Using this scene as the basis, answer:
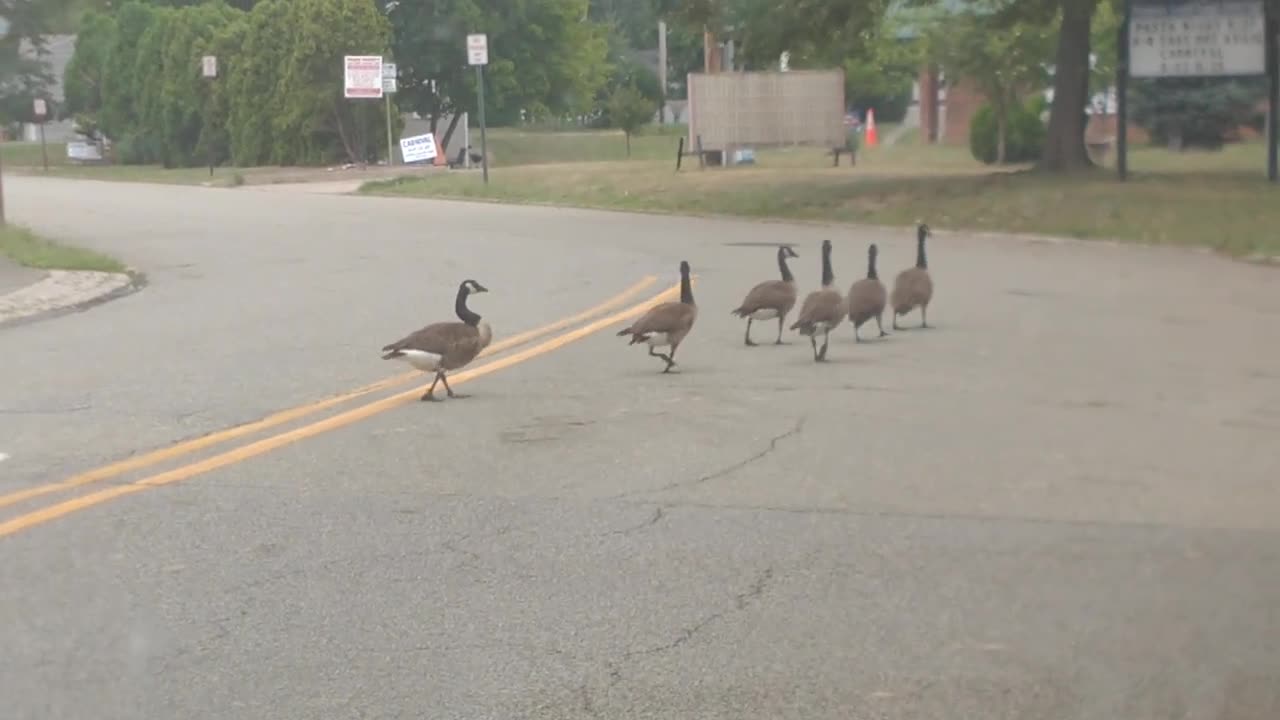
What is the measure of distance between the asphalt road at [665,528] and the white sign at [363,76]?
31.1m

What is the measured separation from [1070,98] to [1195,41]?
273 cm

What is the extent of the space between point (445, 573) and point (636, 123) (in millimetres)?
51471

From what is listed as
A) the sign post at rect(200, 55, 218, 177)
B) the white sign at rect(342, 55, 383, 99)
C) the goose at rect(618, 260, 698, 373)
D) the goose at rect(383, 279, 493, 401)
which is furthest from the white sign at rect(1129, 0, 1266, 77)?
the sign post at rect(200, 55, 218, 177)

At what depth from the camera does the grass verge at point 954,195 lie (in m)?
23.1

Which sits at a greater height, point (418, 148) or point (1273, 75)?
point (1273, 75)

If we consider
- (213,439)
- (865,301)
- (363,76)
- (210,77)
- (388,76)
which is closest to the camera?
(213,439)

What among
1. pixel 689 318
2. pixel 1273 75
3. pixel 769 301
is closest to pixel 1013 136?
pixel 1273 75

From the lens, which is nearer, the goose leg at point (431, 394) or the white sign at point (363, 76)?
the goose leg at point (431, 394)

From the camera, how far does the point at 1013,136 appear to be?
3941cm

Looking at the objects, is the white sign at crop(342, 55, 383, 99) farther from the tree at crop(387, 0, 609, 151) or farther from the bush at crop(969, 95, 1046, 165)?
the bush at crop(969, 95, 1046, 165)

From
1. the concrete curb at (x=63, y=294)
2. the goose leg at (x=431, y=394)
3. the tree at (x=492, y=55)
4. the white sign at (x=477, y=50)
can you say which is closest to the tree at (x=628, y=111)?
the tree at (x=492, y=55)

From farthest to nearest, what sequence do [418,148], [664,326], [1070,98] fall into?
[418,148], [1070,98], [664,326]

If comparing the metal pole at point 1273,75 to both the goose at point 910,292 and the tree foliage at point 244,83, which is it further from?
the tree foliage at point 244,83

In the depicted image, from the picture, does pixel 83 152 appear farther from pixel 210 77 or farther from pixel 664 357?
pixel 664 357
